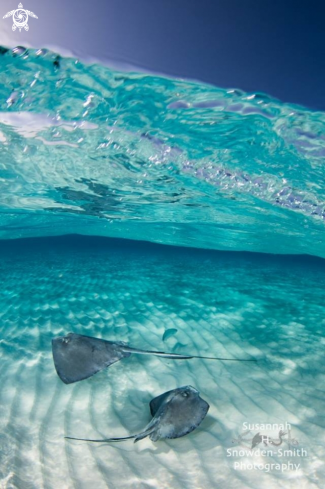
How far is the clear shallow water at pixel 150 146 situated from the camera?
665 centimetres

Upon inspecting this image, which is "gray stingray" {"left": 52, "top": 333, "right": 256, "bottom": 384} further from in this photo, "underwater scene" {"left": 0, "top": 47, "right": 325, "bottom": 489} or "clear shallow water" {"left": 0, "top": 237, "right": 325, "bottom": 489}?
"clear shallow water" {"left": 0, "top": 237, "right": 325, "bottom": 489}

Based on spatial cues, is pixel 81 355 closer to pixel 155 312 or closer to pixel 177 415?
pixel 177 415

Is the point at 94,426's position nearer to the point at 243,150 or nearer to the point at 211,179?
the point at 243,150

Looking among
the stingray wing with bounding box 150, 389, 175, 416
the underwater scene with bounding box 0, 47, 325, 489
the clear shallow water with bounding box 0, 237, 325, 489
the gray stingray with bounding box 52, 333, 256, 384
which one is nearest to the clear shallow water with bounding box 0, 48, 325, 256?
the underwater scene with bounding box 0, 47, 325, 489

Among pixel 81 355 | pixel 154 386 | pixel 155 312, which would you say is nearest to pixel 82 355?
pixel 81 355

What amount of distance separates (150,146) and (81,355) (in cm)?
774

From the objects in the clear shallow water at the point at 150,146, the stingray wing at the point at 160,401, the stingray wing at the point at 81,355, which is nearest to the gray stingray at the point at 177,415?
the stingray wing at the point at 160,401

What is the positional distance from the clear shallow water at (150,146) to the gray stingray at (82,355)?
6026 mm

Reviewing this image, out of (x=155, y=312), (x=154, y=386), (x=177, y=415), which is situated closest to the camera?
(x=177, y=415)

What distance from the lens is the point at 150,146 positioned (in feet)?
31.8

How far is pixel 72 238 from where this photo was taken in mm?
40906

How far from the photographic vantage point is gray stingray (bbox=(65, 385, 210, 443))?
3025mm

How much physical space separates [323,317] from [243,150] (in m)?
6.11

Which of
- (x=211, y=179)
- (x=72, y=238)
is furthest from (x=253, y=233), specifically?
(x=72, y=238)
